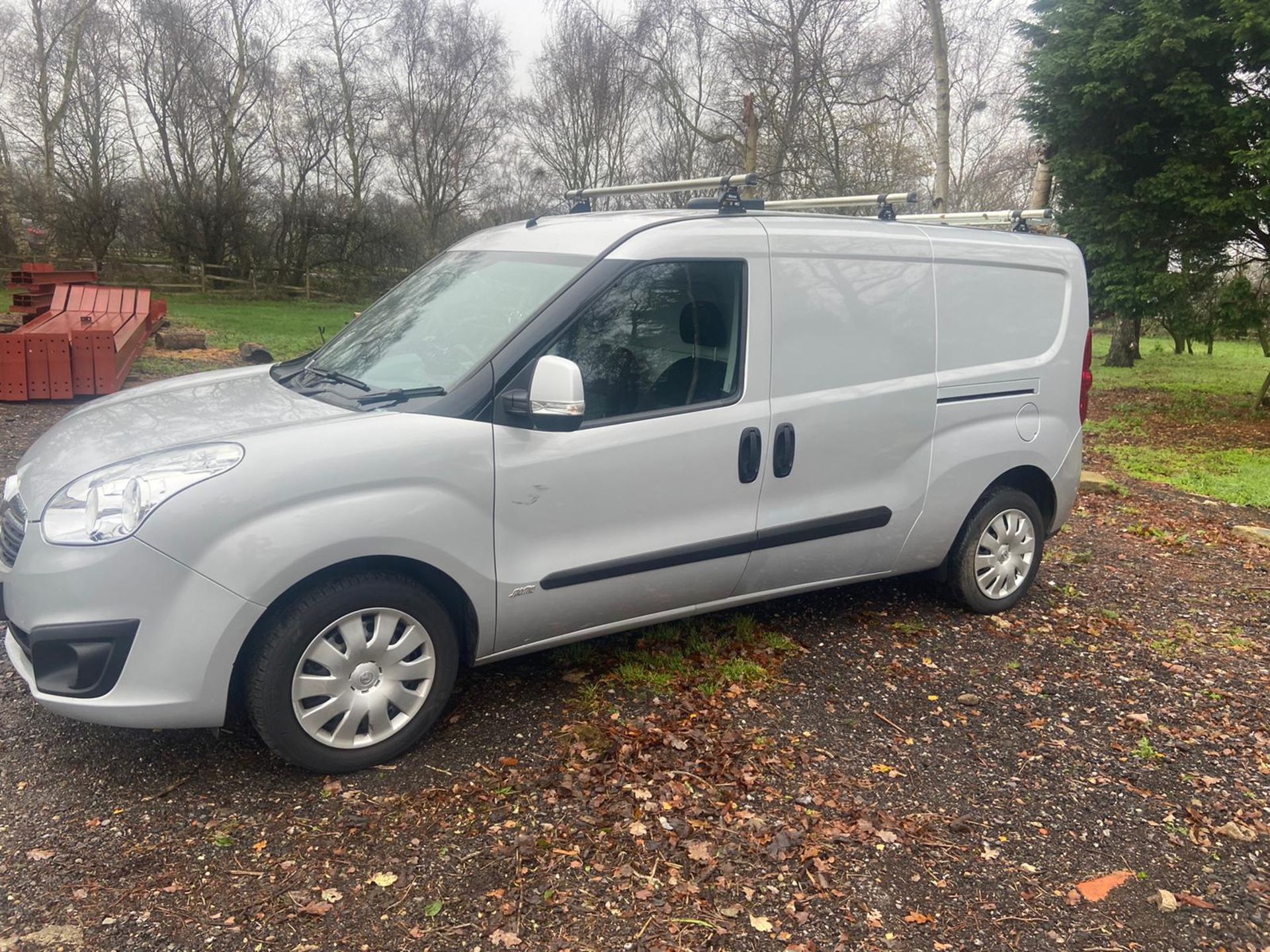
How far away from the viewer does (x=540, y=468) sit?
3365 mm

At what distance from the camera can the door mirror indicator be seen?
3213 millimetres

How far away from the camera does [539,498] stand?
11.1 feet

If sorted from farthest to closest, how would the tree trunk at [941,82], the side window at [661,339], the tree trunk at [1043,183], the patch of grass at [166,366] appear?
the tree trunk at [1043,183] → the tree trunk at [941,82] → the patch of grass at [166,366] → the side window at [661,339]

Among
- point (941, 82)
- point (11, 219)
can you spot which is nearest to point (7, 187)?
point (11, 219)

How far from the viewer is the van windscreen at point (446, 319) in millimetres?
3570

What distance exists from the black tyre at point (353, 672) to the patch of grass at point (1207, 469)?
318 inches

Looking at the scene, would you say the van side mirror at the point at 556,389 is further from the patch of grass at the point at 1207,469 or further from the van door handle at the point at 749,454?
the patch of grass at the point at 1207,469

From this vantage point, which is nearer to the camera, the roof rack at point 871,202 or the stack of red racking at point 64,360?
the roof rack at point 871,202

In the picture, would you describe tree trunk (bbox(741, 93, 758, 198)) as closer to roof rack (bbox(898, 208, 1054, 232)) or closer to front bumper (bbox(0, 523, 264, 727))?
roof rack (bbox(898, 208, 1054, 232))

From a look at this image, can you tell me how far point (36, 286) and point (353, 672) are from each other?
47.8ft

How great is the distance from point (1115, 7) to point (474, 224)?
1073 inches

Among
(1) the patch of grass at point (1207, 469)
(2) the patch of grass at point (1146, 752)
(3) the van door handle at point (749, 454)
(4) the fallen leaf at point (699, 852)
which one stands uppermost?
(3) the van door handle at point (749, 454)

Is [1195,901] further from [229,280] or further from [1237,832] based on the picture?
[229,280]

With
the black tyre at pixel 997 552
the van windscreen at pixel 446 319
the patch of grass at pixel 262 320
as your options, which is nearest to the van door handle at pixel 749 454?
the van windscreen at pixel 446 319
